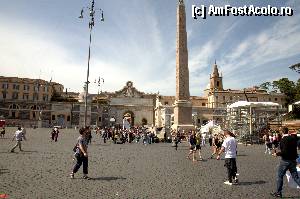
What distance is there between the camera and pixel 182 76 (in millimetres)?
32312

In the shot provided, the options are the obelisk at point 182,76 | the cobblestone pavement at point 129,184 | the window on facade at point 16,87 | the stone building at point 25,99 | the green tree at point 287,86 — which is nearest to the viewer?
the cobblestone pavement at point 129,184

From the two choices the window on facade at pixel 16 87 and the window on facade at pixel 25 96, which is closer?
the window on facade at pixel 16 87

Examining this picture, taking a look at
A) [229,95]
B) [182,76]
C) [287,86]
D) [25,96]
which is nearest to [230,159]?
[182,76]

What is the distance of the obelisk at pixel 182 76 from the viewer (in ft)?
104

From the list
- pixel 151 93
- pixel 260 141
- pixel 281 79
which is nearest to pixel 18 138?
pixel 260 141

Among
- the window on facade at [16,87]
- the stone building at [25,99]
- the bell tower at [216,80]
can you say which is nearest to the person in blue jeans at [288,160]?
the stone building at [25,99]

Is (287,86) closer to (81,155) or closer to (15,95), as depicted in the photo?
(15,95)

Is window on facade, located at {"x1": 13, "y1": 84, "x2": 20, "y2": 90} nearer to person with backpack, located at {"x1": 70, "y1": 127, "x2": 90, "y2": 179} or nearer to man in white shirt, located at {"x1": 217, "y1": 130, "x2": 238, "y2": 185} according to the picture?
person with backpack, located at {"x1": 70, "y1": 127, "x2": 90, "y2": 179}

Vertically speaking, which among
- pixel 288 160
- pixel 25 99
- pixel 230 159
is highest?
pixel 25 99

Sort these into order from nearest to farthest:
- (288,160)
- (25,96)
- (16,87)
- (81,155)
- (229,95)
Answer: (288,160) → (81,155) → (16,87) → (25,96) → (229,95)

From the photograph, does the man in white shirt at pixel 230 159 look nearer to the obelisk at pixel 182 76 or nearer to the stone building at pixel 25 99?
the obelisk at pixel 182 76

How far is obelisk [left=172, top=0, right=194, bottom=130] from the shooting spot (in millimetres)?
31766

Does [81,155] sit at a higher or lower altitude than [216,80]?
lower

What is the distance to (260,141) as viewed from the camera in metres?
31.2
